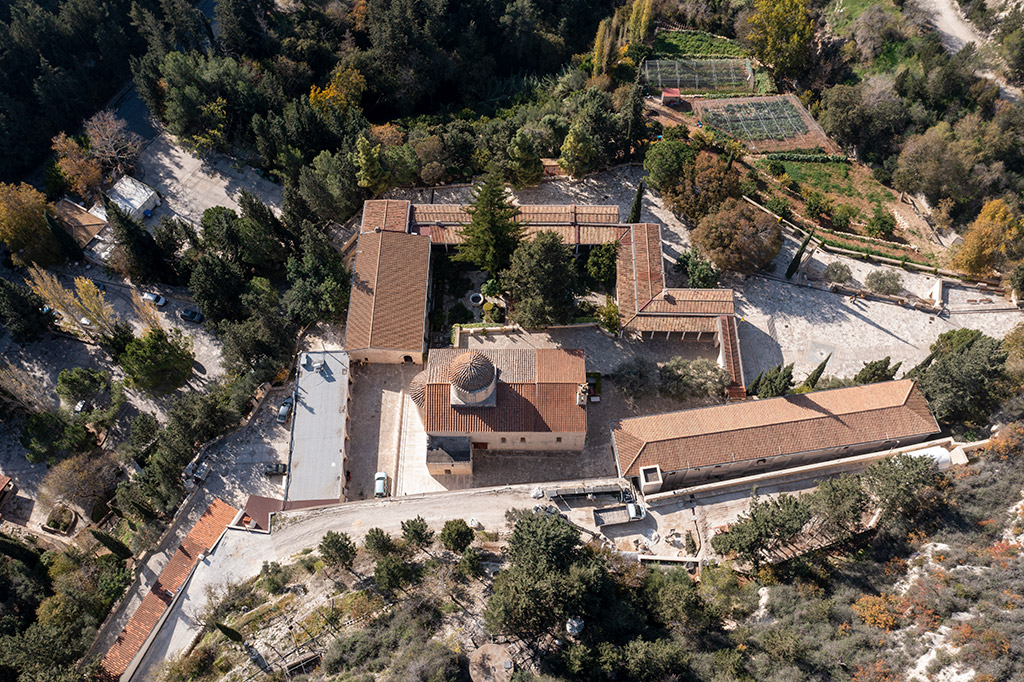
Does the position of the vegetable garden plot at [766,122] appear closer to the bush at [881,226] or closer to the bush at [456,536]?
the bush at [881,226]

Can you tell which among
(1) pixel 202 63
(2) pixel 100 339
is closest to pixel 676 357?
(2) pixel 100 339

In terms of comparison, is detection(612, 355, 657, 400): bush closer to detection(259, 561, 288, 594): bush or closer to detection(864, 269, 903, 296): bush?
detection(864, 269, 903, 296): bush

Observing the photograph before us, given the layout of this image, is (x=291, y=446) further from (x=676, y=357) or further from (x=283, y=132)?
(x=283, y=132)

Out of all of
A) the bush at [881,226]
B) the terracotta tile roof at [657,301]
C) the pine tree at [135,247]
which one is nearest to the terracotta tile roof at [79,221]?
the pine tree at [135,247]

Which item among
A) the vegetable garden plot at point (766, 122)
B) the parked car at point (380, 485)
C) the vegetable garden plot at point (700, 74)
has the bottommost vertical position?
the parked car at point (380, 485)

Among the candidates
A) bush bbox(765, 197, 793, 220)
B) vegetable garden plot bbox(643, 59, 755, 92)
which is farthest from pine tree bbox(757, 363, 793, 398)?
vegetable garden plot bbox(643, 59, 755, 92)
